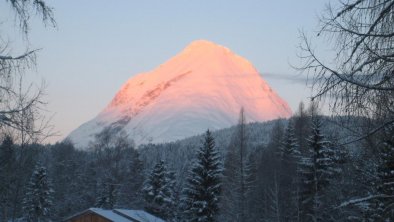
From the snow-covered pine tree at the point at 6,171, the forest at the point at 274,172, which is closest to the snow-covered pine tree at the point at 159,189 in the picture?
the forest at the point at 274,172

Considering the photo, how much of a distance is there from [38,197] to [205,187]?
1968 cm

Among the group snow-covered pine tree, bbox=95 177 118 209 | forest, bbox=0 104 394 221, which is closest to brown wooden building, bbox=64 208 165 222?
forest, bbox=0 104 394 221

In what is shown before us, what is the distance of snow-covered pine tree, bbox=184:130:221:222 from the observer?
3662 cm

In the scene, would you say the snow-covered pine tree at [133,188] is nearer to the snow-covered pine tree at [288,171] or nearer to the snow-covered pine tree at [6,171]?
the snow-covered pine tree at [288,171]

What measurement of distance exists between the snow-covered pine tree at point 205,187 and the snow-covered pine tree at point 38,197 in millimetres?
18042

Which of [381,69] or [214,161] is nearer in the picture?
[381,69]

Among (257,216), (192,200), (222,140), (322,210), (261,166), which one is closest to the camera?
(322,210)

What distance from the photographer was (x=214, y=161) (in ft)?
125

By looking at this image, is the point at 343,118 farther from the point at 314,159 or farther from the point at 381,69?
the point at 314,159

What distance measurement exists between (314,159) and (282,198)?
66.9ft

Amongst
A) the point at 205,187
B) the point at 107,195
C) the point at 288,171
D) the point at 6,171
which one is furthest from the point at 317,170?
the point at 107,195

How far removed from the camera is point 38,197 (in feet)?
166

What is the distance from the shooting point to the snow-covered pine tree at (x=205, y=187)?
36.6 meters

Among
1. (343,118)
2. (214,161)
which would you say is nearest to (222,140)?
(214,161)
